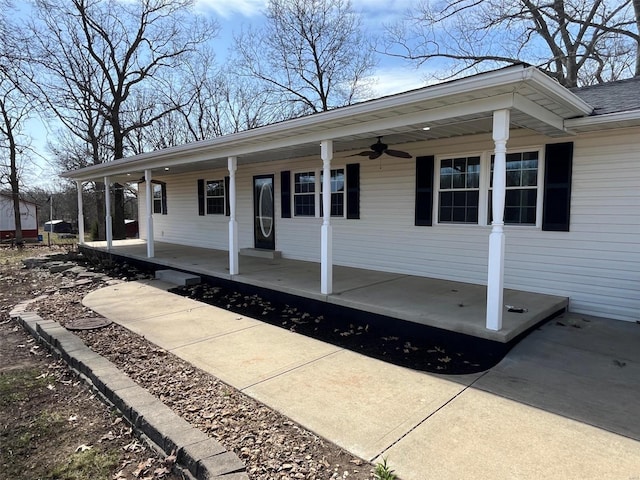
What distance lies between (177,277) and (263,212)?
2799 mm

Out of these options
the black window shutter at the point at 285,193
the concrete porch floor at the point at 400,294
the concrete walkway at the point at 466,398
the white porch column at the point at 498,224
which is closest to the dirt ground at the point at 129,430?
the concrete walkway at the point at 466,398

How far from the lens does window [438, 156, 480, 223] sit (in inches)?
244

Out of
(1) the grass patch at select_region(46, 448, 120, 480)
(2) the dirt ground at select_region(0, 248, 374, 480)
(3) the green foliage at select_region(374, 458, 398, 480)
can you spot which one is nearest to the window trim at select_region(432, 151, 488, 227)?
(2) the dirt ground at select_region(0, 248, 374, 480)

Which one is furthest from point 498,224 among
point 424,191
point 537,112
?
point 424,191

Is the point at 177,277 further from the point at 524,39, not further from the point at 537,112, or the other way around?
the point at 524,39

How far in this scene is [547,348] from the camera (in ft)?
13.5

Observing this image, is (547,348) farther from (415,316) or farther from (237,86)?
(237,86)

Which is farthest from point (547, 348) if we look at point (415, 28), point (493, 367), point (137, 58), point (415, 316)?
point (137, 58)

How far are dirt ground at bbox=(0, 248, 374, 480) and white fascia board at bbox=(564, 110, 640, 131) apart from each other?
4.77 meters

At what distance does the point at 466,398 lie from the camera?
3135 mm

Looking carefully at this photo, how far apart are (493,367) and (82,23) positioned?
21.5m

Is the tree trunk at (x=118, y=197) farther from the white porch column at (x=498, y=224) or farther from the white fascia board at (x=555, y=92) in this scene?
the white fascia board at (x=555, y=92)

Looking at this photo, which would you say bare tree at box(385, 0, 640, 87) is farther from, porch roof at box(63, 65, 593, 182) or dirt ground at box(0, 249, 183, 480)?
dirt ground at box(0, 249, 183, 480)

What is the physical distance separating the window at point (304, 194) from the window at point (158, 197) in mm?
6718
